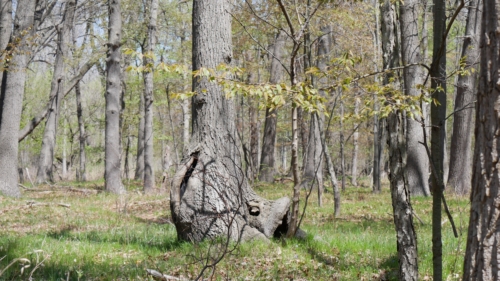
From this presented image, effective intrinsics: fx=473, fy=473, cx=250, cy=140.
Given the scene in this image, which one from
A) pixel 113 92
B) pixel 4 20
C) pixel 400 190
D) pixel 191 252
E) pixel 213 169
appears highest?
pixel 4 20

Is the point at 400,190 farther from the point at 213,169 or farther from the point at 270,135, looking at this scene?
the point at 270,135

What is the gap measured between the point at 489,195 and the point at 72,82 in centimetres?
1823

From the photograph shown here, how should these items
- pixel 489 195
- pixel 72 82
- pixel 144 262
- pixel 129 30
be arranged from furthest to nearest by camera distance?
pixel 129 30 < pixel 72 82 < pixel 144 262 < pixel 489 195

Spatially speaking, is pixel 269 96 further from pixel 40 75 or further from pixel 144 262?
pixel 40 75

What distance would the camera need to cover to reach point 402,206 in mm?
4473

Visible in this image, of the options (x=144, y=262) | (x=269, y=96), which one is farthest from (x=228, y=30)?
(x=144, y=262)

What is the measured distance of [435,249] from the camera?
12.0 ft

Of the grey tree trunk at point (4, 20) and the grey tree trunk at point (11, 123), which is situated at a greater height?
the grey tree trunk at point (4, 20)

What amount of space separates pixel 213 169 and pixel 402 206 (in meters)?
2.78

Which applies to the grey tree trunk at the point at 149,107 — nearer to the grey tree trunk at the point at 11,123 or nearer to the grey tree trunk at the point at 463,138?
the grey tree trunk at the point at 11,123

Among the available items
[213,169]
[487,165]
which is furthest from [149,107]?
[487,165]

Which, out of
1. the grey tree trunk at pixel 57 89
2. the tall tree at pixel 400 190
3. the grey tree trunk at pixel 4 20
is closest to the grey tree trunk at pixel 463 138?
the tall tree at pixel 400 190

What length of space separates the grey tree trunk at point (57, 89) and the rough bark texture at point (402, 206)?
53.3ft

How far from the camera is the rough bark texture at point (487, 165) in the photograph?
233 cm
